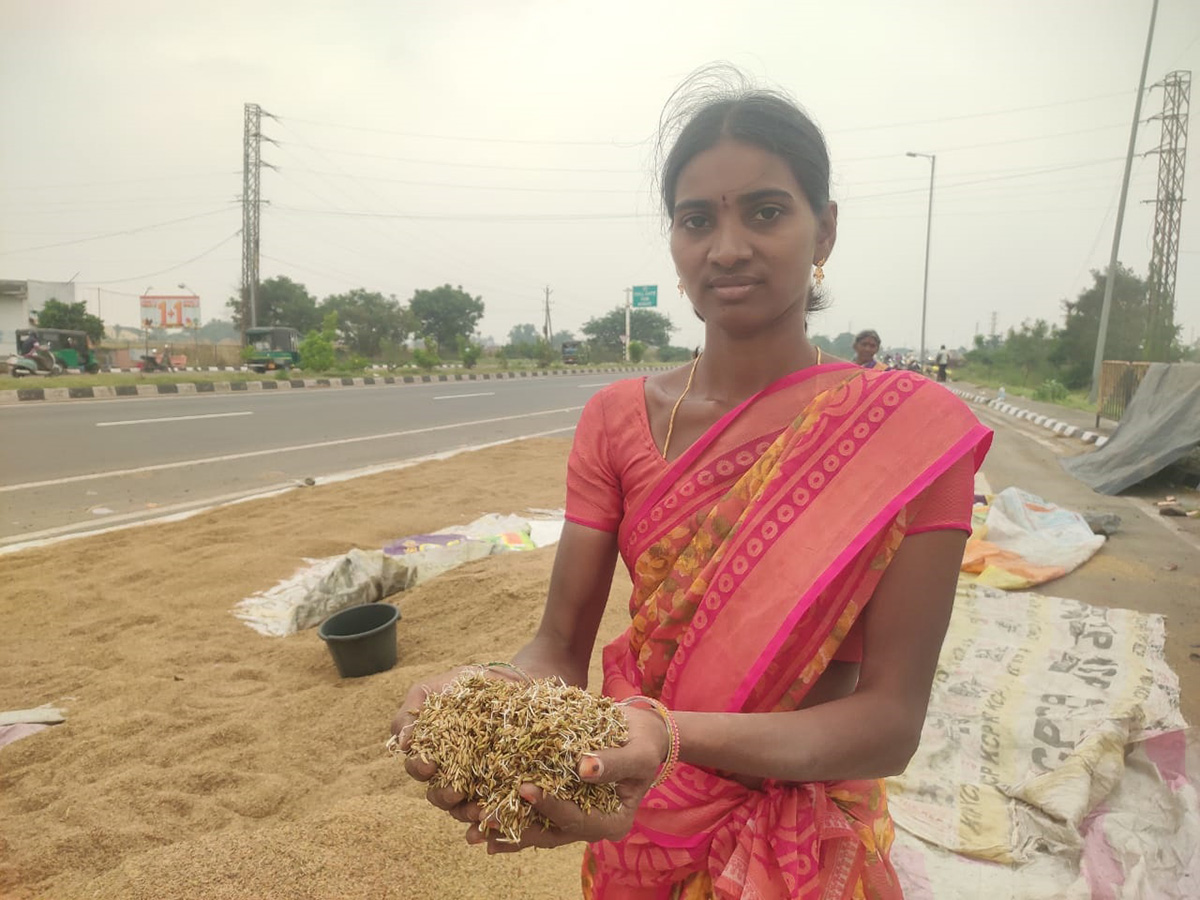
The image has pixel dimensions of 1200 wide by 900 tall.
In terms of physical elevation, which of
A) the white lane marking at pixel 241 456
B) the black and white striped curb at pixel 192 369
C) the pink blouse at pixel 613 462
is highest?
the black and white striped curb at pixel 192 369

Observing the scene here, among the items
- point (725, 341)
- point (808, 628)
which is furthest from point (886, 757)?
point (725, 341)

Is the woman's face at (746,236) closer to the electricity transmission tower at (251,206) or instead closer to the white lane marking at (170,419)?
the white lane marking at (170,419)

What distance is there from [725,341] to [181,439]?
1009 centimetres

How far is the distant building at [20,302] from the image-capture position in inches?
1078

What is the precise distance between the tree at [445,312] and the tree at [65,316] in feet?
74.2

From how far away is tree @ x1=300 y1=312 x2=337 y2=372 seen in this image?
25.6m

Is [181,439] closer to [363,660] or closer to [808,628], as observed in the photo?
[363,660]

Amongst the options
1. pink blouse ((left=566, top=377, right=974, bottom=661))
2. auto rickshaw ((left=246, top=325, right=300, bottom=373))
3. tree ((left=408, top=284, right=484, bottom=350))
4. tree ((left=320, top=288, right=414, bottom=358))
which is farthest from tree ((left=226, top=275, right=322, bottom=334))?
pink blouse ((left=566, top=377, right=974, bottom=661))

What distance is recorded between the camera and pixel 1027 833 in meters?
2.37

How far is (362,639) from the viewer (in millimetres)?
3504

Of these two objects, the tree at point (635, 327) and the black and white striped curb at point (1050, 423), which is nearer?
the black and white striped curb at point (1050, 423)

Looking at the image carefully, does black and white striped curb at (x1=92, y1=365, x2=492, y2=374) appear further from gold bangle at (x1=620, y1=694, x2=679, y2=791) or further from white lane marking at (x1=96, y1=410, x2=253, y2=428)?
gold bangle at (x1=620, y1=694, x2=679, y2=791)

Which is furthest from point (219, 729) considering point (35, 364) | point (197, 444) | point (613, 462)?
point (35, 364)

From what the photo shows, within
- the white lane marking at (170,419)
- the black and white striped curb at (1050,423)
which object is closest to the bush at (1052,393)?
the black and white striped curb at (1050,423)
